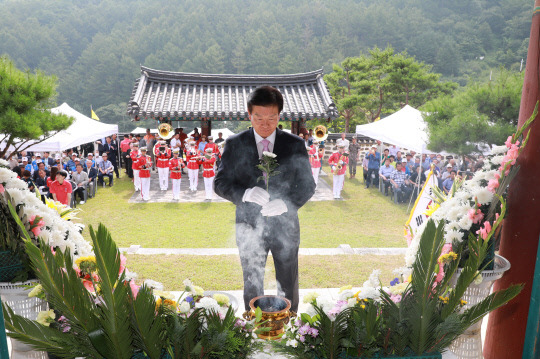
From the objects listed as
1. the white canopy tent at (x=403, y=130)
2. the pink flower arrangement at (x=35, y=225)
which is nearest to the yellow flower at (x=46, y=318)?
the pink flower arrangement at (x=35, y=225)

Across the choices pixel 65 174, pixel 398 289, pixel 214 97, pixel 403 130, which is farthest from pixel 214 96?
pixel 398 289

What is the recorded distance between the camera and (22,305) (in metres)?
2.49

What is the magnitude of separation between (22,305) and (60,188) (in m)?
6.04

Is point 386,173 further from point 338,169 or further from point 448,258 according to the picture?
point 448,258

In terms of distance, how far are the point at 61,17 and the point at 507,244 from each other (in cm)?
4683

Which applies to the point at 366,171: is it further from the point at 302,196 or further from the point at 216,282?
the point at 302,196

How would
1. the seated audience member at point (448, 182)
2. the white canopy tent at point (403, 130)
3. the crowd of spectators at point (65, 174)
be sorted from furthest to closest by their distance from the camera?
the white canopy tent at point (403, 130), the seated audience member at point (448, 182), the crowd of spectators at point (65, 174)

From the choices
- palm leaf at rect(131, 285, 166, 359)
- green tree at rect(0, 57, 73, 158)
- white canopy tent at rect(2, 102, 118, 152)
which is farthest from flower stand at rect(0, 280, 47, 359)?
white canopy tent at rect(2, 102, 118, 152)

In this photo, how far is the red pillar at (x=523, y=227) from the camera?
97.5 inches

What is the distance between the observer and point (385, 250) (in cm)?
684

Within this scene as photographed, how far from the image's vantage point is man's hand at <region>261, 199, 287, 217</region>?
8.85ft

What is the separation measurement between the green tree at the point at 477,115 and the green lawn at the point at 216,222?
2319 millimetres

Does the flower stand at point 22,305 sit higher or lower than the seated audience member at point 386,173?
higher

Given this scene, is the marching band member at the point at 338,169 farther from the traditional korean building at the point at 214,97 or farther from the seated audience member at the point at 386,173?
the traditional korean building at the point at 214,97
